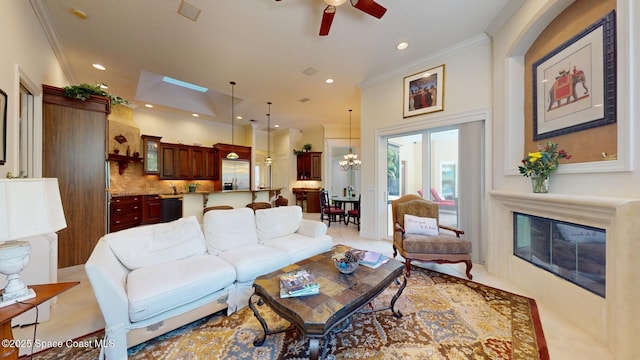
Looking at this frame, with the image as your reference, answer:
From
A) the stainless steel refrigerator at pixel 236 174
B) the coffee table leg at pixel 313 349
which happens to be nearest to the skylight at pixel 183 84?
the stainless steel refrigerator at pixel 236 174

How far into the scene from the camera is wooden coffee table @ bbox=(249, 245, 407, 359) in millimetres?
1342

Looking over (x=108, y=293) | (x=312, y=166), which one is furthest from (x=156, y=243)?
(x=312, y=166)

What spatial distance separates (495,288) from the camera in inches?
104

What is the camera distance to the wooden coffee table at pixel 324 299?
1342 mm

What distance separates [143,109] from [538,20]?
8.63 m

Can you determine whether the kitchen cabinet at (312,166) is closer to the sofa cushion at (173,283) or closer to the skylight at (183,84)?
the skylight at (183,84)

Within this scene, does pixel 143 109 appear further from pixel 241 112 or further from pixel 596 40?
pixel 596 40

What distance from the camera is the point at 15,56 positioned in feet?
7.10

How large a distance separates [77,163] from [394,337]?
14.4 ft

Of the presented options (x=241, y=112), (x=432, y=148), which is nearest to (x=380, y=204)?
(x=432, y=148)

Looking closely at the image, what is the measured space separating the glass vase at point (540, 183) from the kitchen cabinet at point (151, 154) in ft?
27.0

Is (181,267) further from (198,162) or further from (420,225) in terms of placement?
(198,162)

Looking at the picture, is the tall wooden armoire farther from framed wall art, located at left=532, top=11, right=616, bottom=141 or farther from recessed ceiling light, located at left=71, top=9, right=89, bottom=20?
framed wall art, located at left=532, top=11, right=616, bottom=141

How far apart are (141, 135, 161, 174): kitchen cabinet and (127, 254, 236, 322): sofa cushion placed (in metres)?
5.45
